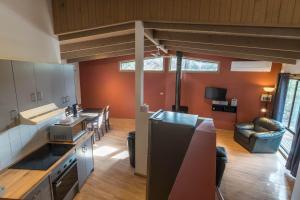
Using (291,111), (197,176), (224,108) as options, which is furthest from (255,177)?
(197,176)

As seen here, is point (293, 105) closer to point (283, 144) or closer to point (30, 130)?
point (283, 144)

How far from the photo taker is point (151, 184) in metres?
2.54

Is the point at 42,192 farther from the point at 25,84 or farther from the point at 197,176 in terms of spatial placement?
the point at 197,176

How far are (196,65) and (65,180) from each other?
593 centimetres

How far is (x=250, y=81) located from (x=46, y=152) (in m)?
6.47

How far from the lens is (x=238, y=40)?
354cm

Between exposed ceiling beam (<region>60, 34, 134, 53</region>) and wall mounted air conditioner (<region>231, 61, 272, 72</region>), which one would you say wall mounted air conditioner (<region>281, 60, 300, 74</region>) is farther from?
exposed ceiling beam (<region>60, 34, 134, 53</region>)

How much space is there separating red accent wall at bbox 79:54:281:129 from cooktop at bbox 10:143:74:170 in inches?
195

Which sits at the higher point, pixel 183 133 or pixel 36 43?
pixel 36 43

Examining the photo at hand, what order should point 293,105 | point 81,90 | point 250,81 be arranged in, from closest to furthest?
point 293,105 → point 250,81 → point 81,90

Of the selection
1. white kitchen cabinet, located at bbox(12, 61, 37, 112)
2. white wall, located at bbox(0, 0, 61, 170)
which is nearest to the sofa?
white wall, located at bbox(0, 0, 61, 170)

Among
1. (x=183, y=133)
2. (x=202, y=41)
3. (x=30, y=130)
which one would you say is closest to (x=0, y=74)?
(x=30, y=130)

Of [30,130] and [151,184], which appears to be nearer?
[151,184]

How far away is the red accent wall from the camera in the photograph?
21.0ft
